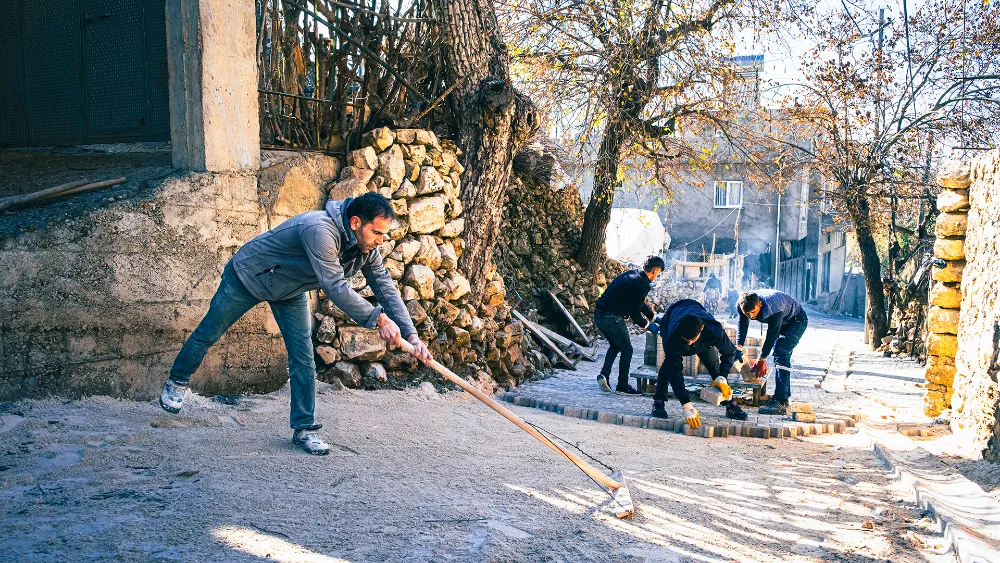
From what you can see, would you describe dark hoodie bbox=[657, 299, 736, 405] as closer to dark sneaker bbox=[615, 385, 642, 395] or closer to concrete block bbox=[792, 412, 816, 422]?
concrete block bbox=[792, 412, 816, 422]

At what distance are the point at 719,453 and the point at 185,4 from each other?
5.26 meters

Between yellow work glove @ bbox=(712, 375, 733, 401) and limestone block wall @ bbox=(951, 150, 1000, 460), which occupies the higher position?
limestone block wall @ bbox=(951, 150, 1000, 460)

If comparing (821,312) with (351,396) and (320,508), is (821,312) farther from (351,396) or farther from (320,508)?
(320,508)

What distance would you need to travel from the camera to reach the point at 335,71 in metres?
6.77

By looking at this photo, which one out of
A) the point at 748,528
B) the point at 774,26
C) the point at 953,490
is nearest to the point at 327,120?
the point at 748,528

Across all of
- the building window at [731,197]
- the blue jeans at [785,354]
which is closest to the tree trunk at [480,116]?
the blue jeans at [785,354]

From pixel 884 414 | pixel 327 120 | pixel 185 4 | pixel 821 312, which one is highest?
pixel 185 4

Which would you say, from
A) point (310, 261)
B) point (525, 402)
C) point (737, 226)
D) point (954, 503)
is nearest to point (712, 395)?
point (525, 402)

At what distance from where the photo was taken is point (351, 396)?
5891mm

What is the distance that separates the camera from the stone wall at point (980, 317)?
5492 mm

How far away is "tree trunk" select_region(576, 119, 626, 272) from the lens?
11.7m

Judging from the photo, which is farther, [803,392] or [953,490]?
[803,392]

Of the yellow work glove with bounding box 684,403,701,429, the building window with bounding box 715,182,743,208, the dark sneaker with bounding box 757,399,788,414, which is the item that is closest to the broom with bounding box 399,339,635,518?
the yellow work glove with bounding box 684,403,701,429

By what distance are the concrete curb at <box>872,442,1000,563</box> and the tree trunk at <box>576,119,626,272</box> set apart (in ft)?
23.1
